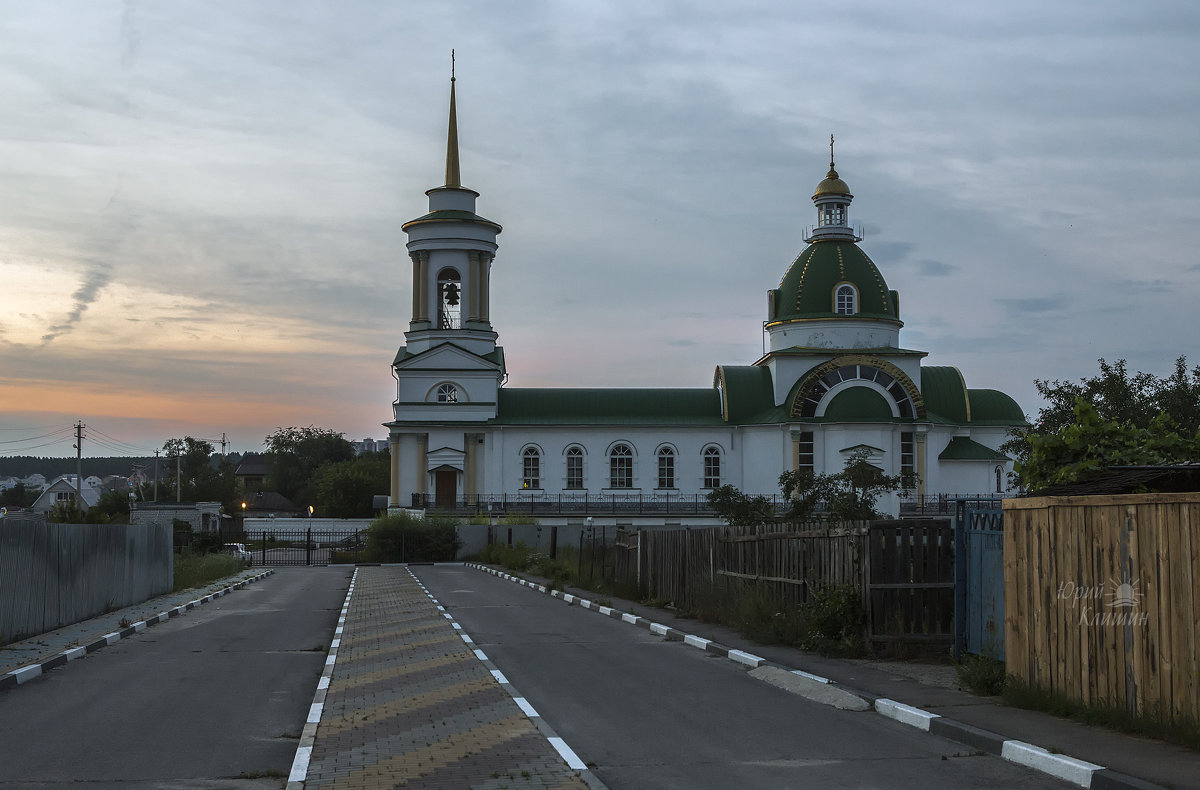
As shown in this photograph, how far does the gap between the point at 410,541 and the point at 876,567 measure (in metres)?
35.5

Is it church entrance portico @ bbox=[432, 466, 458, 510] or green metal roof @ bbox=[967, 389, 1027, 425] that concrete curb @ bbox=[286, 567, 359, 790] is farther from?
green metal roof @ bbox=[967, 389, 1027, 425]

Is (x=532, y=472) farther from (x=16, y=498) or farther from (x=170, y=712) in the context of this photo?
(x=16, y=498)

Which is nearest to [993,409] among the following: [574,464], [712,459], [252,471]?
[712,459]

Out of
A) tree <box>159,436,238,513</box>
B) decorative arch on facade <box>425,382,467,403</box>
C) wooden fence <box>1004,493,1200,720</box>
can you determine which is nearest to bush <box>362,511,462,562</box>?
decorative arch on facade <box>425,382,467,403</box>

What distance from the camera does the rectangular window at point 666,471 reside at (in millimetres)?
61688

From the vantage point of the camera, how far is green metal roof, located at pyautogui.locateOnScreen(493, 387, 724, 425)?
62062 mm

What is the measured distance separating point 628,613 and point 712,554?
1.96m

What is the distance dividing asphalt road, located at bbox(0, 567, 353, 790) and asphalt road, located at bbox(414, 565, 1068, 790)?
2412 millimetres

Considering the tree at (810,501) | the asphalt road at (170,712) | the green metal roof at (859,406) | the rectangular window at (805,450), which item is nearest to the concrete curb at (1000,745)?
the asphalt road at (170,712)

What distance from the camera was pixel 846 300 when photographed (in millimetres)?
62844

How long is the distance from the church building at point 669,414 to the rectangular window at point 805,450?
0.05m

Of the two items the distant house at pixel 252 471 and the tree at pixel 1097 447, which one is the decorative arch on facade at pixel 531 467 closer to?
the tree at pixel 1097 447

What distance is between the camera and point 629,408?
63.2 metres

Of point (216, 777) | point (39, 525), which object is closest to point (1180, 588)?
point (216, 777)
